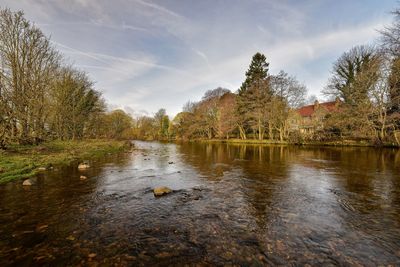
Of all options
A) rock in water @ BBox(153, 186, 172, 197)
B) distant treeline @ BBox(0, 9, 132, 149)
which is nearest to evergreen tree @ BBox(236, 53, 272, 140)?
distant treeline @ BBox(0, 9, 132, 149)

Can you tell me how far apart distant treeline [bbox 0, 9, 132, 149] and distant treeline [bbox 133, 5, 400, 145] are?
93.8 ft

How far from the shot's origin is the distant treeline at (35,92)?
1575cm

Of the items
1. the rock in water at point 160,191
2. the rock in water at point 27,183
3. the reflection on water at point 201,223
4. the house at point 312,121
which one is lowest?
the reflection on water at point 201,223

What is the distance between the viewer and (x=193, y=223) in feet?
18.8

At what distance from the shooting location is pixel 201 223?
573 centimetres

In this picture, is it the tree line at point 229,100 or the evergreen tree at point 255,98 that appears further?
the evergreen tree at point 255,98

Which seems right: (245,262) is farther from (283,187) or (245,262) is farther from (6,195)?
(6,195)

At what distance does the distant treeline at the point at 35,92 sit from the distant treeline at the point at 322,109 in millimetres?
28596

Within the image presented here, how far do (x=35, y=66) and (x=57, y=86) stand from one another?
707cm

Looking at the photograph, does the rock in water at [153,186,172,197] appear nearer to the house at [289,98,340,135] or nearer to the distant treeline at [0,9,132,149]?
the distant treeline at [0,9,132,149]

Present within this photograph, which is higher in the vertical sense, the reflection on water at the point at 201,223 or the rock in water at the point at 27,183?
the rock in water at the point at 27,183

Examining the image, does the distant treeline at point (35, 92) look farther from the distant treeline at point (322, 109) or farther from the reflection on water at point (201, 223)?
the distant treeline at point (322, 109)

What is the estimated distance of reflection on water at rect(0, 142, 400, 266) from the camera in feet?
13.8

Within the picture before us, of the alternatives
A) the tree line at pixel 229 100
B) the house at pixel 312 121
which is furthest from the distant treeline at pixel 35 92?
the house at pixel 312 121
